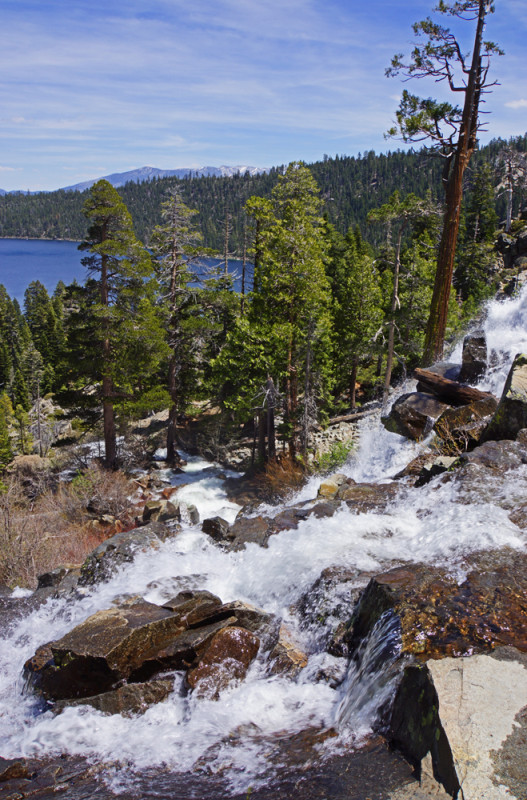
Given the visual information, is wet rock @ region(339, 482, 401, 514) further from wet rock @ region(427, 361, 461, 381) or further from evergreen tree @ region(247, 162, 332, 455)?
evergreen tree @ region(247, 162, 332, 455)

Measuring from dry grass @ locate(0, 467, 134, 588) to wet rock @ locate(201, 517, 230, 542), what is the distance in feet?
11.6

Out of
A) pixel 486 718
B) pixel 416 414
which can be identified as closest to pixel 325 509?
pixel 416 414

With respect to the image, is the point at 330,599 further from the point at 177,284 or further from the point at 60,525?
the point at 177,284

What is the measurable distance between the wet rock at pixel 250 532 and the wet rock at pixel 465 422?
466cm

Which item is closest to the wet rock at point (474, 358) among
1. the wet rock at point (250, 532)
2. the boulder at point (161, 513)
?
the wet rock at point (250, 532)

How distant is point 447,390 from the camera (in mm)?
13305

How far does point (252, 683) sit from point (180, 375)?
22106 millimetres

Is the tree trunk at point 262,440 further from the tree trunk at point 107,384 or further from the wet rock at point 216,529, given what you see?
the wet rock at point 216,529

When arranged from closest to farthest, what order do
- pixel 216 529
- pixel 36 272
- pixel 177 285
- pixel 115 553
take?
pixel 115 553, pixel 216 529, pixel 177 285, pixel 36 272

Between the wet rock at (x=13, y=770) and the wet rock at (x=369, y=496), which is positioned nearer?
the wet rock at (x=13, y=770)

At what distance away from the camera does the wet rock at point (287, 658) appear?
21.5 ft

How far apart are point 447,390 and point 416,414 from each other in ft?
3.45

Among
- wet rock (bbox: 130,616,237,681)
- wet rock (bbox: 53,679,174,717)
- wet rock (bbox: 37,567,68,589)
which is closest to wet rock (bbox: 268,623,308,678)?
wet rock (bbox: 130,616,237,681)

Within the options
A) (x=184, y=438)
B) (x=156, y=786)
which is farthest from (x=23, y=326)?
(x=156, y=786)
